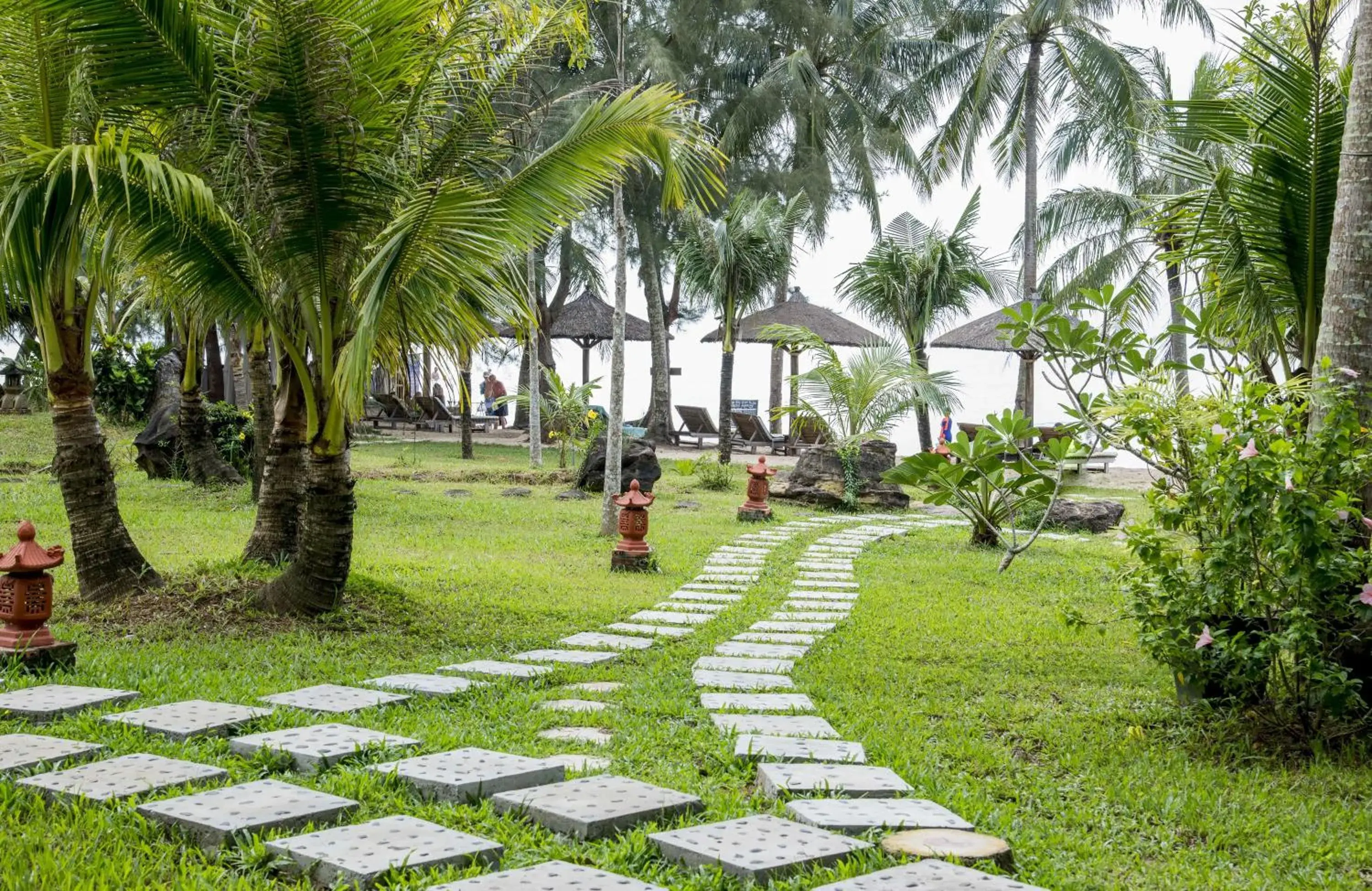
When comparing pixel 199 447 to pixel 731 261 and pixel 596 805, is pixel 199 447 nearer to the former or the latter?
pixel 731 261

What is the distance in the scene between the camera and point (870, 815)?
3.30 metres

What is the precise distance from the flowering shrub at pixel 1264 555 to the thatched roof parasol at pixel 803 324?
18888 millimetres

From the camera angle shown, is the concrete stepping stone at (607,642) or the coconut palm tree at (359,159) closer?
the coconut palm tree at (359,159)

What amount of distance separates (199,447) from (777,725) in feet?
33.6

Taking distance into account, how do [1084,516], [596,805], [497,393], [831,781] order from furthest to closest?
[497,393] < [1084,516] < [831,781] < [596,805]

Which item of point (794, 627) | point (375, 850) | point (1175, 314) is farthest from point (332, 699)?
point (1175, 314)

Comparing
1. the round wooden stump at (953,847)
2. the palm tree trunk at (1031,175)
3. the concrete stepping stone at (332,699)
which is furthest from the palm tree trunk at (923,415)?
the round wooden stump at (953,847)

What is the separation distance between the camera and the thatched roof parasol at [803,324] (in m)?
24.0

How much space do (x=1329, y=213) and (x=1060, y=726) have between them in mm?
2467

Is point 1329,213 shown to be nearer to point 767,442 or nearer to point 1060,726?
point 1060,726

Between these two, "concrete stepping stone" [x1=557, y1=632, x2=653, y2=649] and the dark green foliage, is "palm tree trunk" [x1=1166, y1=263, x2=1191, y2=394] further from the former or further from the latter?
the dark green foliage

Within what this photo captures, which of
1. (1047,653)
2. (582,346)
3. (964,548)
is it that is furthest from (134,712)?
(582,346)

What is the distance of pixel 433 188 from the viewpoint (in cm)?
570

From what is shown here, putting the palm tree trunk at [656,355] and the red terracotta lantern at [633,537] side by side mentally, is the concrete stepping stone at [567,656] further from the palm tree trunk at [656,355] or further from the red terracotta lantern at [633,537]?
the palm tree trunk at [656,355]
